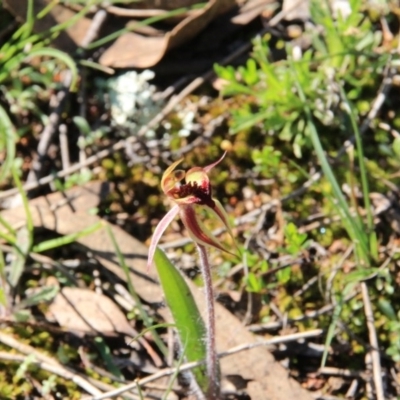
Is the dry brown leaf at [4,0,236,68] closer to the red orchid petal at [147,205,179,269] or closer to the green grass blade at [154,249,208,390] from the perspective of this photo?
the green grass blade at [154,249,208,390]

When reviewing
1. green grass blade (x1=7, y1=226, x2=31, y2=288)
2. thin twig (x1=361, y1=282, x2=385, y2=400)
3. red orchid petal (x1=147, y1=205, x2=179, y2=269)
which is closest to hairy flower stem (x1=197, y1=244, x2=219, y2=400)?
red orchid petal (x1=147, y1=205, x2=179, y2=269)

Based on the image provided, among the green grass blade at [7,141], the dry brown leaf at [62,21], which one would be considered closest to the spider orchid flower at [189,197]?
the green grass blade at [7,141]

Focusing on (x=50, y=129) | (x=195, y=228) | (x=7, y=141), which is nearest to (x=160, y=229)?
(x=195, y=228)

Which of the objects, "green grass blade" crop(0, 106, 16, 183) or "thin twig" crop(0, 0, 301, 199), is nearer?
"green grass blade" crop(0, 106, 16, 183)

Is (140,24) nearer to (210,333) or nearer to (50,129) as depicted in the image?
(50,129)

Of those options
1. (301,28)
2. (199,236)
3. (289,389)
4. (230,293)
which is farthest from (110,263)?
(301,28)

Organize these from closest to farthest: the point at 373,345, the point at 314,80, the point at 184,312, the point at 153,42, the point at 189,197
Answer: the point at 189,197 < the point at 184,312 < the point at 373,345 < the point at 314,80 < the point at 153,42
